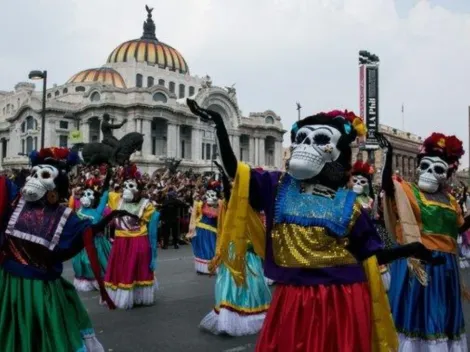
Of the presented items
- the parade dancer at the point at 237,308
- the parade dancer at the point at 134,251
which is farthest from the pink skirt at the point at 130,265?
the parade dancer at the point at 237,308

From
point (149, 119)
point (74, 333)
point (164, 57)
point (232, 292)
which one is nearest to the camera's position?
point (74, 333)

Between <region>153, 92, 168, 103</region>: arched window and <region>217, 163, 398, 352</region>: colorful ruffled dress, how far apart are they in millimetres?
52735

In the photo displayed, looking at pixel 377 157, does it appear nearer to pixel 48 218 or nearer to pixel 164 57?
pixel 164 57

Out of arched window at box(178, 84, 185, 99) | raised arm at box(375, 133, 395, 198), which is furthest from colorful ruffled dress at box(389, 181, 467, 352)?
arched window at box(178, 84, 185, 99)

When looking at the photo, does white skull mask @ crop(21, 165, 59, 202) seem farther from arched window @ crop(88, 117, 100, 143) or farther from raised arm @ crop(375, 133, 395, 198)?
arched window @ crop(88, 117, 100, 143)

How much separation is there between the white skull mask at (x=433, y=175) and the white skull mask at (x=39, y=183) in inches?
128

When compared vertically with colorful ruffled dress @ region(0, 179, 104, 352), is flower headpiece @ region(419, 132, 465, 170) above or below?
above

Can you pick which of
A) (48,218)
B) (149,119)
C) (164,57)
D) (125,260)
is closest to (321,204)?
(48,218)

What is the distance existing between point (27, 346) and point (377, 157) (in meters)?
68.3

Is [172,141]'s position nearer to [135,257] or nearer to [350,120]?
[135,257]

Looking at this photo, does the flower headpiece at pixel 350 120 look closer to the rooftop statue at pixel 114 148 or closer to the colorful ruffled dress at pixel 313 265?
the colorful ruffled dress at pixel 313 265

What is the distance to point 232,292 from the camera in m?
6.56

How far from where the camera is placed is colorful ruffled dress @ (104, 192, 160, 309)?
314 inches

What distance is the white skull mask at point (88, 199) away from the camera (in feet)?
31.4
